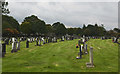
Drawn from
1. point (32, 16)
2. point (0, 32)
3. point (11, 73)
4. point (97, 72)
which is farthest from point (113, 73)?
point (32, 16)

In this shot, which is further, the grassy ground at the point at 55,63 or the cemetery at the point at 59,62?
the cemetery at the point at 59,62

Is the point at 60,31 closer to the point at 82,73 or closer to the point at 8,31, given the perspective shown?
the point at 8,31

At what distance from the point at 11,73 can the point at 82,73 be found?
438 centimetres

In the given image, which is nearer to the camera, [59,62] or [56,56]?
[59,62]

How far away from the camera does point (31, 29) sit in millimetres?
71500

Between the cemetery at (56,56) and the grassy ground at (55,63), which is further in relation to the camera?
the cemetery at (56,56)

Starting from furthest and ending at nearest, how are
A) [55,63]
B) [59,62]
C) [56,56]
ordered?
[56,56], [59,62], [55,63]

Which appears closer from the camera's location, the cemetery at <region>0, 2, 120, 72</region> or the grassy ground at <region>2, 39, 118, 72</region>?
the grassy ground at <region>2, 39, 118, 72</region>

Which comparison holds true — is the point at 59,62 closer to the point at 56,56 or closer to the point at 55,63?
Answer: the point at 55,63

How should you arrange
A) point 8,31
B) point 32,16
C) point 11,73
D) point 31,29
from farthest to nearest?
point 32,16 → point 31,29 → point 8,31 → point 11,73

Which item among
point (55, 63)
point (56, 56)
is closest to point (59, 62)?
point (55, 63)

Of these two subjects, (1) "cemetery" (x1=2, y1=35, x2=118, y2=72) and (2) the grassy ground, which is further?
(1) "cemetery" (x1=2, y1=35, x2=118, y2=72)

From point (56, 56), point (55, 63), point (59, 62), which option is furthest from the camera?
point (56, 56)

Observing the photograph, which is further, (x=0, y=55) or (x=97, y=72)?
(x=0, y=55)
